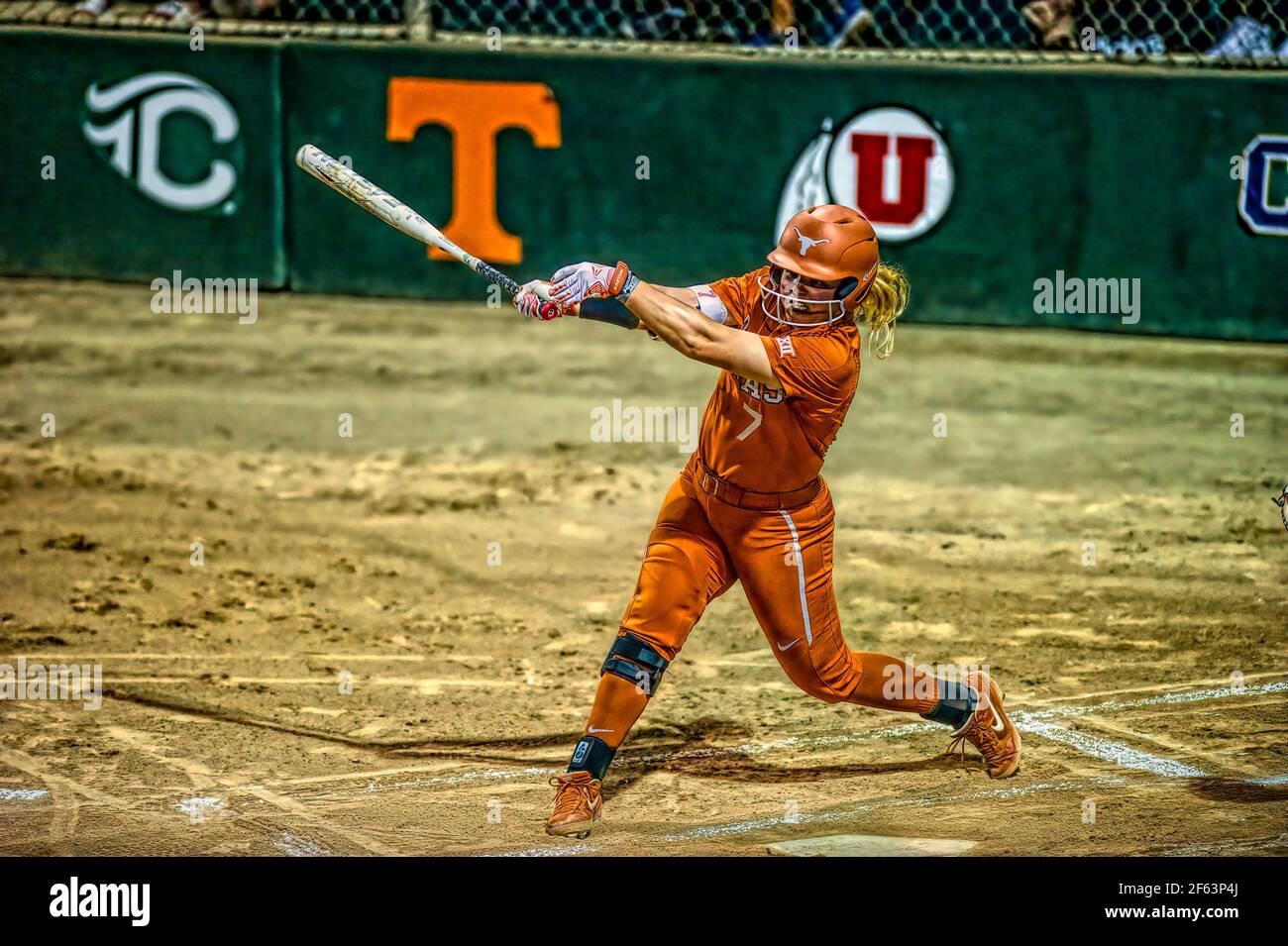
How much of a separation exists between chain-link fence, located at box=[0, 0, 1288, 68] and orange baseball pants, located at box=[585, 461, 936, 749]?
6409 millimetres

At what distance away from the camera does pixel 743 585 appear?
16.7ft

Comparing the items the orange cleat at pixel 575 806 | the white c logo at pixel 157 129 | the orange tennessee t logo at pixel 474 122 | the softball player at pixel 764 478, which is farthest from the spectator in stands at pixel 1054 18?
the orange cleat at pixel 575 806

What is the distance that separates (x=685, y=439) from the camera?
30.5 feet

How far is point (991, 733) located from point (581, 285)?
6.81ft

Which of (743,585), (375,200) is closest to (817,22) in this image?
(375,200)

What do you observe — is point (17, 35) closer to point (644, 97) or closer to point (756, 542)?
point (644, 97)

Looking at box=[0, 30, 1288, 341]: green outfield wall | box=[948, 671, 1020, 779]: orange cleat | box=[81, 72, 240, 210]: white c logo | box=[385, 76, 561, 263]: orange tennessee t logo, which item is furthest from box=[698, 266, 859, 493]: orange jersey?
box=[81, 72, 240, 210]: white c logo

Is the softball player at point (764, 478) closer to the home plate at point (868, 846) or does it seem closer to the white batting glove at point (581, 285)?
the white batting glove at point (581, 285)

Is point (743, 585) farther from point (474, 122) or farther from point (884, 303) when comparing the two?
point (474, 122)

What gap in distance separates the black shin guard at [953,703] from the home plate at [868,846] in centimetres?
53

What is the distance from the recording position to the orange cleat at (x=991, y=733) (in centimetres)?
550

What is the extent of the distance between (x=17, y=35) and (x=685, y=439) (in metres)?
5.54

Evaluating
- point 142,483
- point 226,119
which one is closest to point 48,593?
point 142,483

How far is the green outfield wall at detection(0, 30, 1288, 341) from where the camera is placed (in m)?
10.6
